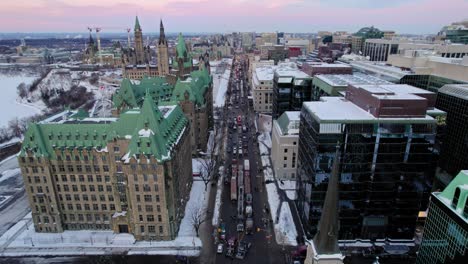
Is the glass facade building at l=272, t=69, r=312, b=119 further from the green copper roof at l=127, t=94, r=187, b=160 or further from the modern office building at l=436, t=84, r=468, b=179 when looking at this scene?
the green copper roof at l=127, t=94, r=187, b=160

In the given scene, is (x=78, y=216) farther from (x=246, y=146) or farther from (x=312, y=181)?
(x=246, y=146)

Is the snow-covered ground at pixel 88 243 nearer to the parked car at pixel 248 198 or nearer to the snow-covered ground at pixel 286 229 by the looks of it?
the parked car at pixel 248 198

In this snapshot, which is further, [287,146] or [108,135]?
[287,146]

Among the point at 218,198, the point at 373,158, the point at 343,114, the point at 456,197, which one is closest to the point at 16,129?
the point at 218,198

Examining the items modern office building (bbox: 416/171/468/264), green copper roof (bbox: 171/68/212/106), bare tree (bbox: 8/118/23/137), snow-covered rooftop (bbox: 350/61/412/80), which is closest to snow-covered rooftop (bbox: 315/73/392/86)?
snow-covered rooftop (bbox: 350/61/412/80)

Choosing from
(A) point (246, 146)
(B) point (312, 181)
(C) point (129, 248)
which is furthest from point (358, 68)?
(C) point (129, 248)

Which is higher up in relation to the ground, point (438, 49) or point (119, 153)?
point (438, 49)

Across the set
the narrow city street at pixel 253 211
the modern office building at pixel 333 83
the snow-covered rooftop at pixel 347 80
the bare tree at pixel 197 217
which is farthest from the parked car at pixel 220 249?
the snow-covered rooftop at pixel 347 80

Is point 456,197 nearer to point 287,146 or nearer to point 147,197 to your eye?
point 287,146
